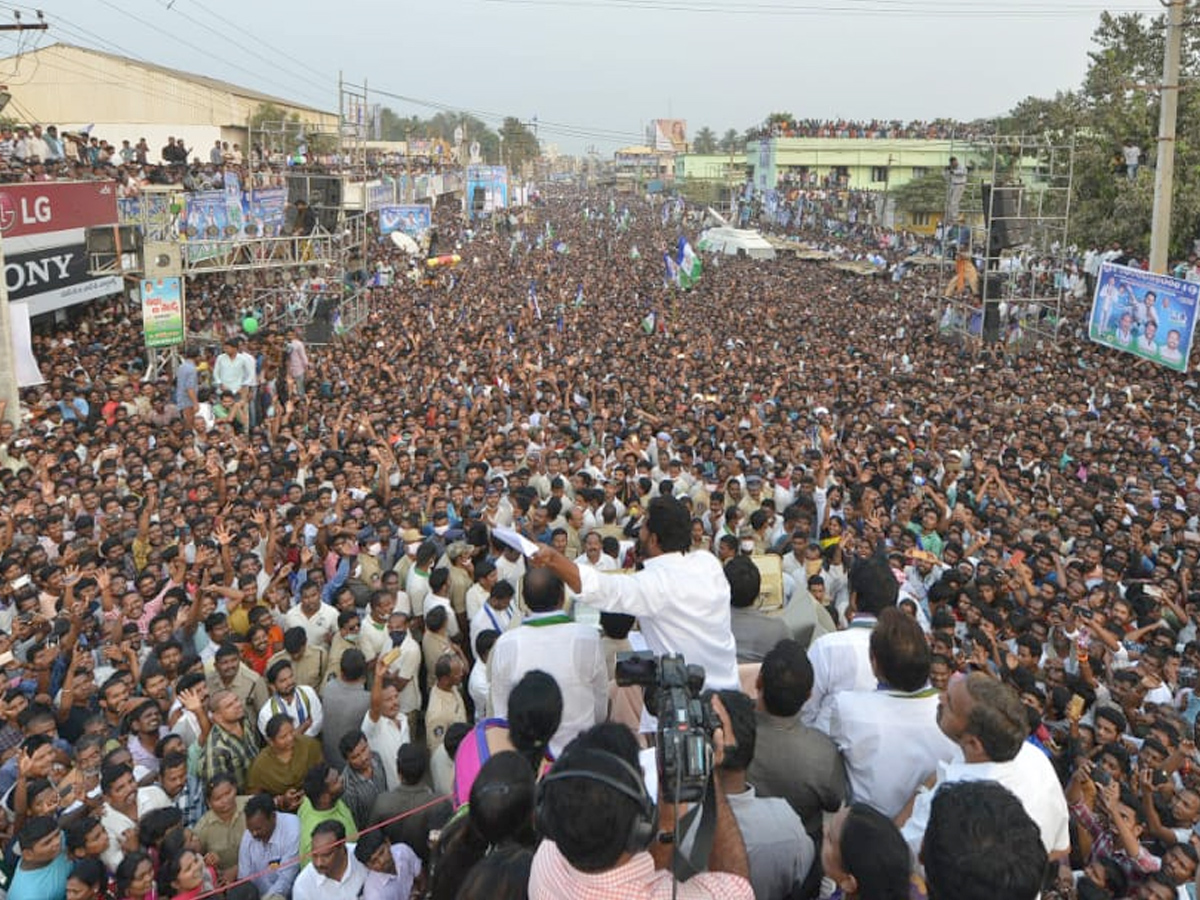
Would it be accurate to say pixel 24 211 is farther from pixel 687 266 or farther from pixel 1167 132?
pixel 1167 132

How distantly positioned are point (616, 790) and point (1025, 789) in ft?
3.71

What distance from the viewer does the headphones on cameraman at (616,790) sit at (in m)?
1.88

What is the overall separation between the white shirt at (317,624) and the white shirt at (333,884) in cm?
190

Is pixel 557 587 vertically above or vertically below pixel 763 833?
above

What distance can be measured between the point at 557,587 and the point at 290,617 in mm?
2618

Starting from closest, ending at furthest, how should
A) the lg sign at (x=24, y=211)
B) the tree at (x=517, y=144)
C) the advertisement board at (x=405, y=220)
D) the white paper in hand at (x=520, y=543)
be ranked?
the white paper in hand at (x=520, y=543), the lg sign at (x=24, y=211), the advertisement board at (x=405, y=220), the tree at (x=517, y=144)

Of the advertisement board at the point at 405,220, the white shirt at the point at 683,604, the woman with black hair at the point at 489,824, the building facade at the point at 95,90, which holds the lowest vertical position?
the woman with black hair at the point at 489,824

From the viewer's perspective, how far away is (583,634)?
Result: 3.10 m

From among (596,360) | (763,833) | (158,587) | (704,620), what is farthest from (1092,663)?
(596,360)

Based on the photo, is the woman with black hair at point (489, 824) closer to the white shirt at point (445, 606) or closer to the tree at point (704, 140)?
the white shirt at point (445, 606)

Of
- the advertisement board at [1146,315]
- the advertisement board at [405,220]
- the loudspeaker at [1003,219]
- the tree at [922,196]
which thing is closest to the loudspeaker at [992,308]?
the loudspeaker at [1003,219]

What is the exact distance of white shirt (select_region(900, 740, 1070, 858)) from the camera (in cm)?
236

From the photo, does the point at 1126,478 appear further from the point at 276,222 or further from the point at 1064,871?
the point at 276,222

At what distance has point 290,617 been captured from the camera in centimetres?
518
